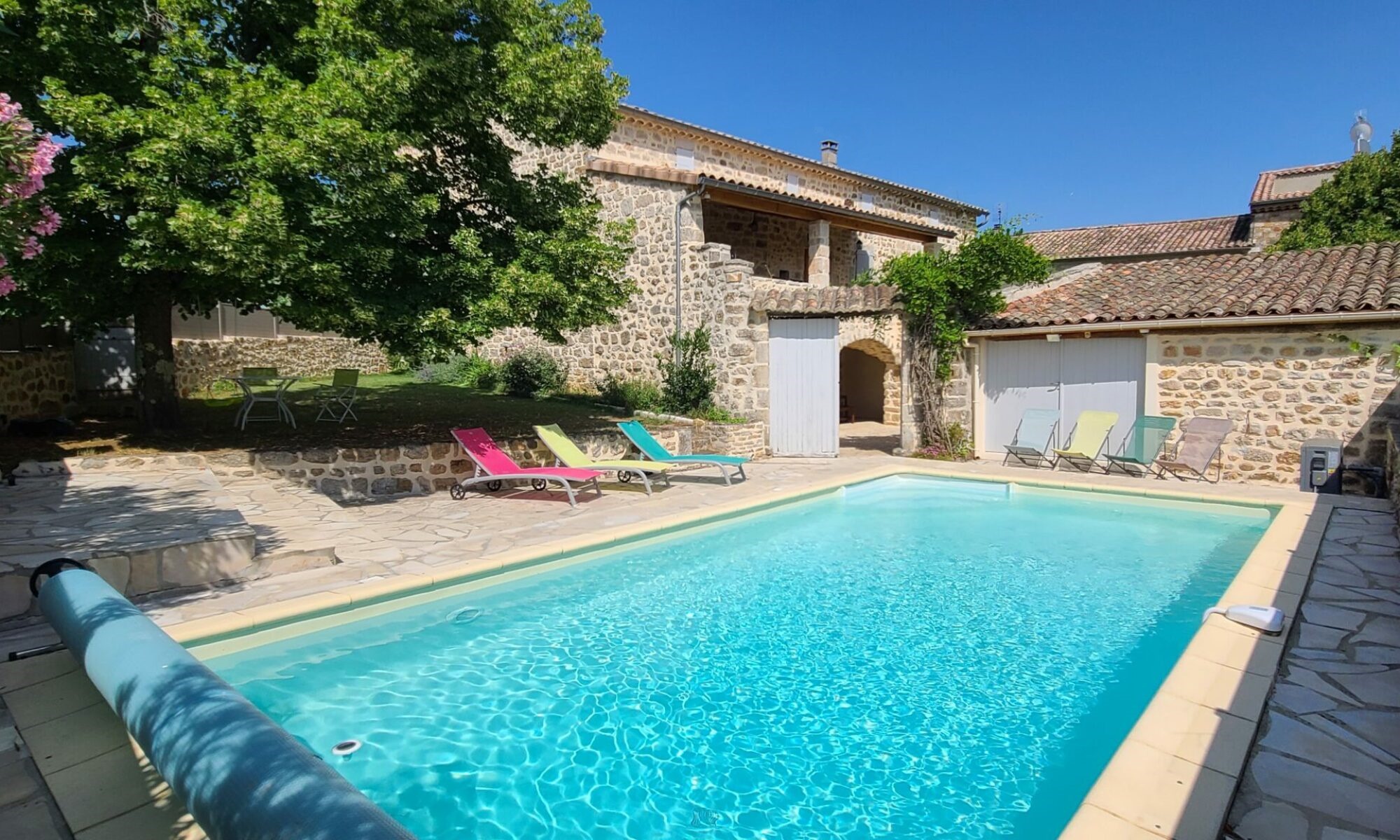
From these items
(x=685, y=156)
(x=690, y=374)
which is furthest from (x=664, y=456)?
(x=685, y=156)

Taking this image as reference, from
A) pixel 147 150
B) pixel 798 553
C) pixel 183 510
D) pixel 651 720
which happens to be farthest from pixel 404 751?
pixel 147 150

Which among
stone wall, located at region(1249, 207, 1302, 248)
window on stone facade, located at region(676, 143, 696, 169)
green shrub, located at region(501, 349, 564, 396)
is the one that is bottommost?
green shrub, located at region(501, 349, 564, 396)

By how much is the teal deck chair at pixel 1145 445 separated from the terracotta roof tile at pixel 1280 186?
16.7m

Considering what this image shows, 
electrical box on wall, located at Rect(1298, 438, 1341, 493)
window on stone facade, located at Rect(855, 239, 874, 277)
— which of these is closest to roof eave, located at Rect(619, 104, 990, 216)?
window on stone facade, located at Rect(855, 239, 874, 277)

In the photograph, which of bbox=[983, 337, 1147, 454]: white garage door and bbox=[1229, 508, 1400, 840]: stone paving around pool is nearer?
bbox=[1229, 508, 1400, 840]: stone paving around pool

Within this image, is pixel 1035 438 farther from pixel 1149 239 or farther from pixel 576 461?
pixel 1149 239

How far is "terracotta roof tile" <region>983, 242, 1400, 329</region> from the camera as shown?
10.1 meters

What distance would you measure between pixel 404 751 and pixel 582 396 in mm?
12909

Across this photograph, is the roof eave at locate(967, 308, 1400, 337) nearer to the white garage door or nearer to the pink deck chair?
the white garage door

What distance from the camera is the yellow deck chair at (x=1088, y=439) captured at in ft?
Answer: 38.0

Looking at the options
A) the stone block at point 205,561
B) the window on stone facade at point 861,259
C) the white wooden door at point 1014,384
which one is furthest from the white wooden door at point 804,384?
the stone block at point 205,561

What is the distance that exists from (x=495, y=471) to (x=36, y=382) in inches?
311

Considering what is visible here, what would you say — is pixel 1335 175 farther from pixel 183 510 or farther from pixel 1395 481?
pixel 183 510

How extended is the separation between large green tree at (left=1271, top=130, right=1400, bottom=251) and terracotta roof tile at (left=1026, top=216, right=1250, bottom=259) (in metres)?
3.99
